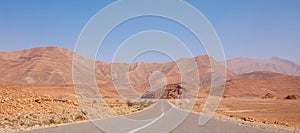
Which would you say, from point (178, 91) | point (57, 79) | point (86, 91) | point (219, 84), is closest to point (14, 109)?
point (86, 91)

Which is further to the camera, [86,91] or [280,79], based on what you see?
[280,79]

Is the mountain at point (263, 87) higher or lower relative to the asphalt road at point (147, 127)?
higher

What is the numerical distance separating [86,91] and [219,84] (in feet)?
228

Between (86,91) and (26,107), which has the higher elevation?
(86,91)

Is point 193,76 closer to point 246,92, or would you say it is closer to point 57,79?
point 246,92

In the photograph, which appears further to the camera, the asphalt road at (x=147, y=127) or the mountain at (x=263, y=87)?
the mountain at (x=263, y=87)

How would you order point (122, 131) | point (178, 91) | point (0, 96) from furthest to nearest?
point (178, 91) → point (0, 96) → point (122, 131)

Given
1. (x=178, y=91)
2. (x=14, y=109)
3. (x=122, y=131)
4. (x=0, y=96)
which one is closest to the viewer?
(x=122, y=131)

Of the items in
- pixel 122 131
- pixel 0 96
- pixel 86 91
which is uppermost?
pixel 86 91

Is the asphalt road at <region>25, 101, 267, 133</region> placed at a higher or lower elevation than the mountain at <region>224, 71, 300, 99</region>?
lower

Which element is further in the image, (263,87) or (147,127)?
(263,87)

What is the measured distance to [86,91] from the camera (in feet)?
414

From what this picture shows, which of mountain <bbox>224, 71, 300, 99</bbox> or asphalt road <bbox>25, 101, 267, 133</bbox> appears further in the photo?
mountain <bbox>224, 71, 300, 99</bbox>

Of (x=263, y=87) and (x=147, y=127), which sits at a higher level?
(x=263, y=87)
